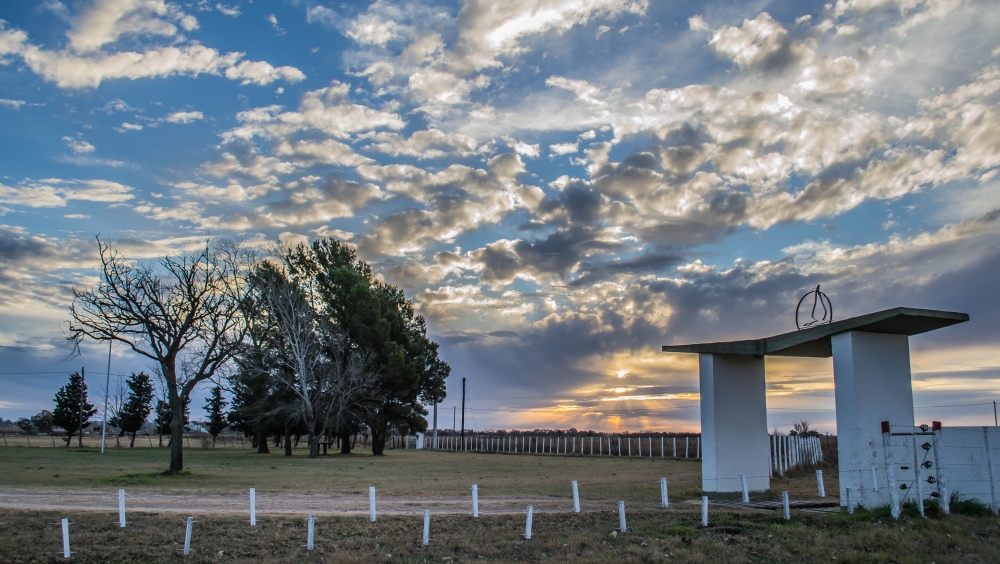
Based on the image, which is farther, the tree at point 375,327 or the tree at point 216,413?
the tree at point 216,413

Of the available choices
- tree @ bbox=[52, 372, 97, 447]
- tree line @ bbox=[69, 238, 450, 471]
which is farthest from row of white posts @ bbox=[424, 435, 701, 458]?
tree @ bbox=[52, 372, 97, 447]

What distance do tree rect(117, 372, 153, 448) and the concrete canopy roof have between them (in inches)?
3201

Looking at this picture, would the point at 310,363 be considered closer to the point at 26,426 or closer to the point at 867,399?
the point at 867,399

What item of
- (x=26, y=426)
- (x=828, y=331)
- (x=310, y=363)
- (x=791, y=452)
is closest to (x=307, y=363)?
(x=310, y=363)

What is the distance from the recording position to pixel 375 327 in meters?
53.4

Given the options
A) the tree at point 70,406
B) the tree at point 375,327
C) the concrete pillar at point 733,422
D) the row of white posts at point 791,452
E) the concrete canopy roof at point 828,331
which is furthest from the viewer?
the tree at point 70,406

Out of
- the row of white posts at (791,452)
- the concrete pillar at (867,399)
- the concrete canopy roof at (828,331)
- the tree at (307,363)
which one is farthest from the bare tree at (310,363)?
the concrete pillar at (867,399)

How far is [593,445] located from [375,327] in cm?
2258

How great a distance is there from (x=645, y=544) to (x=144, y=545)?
9.59 meters

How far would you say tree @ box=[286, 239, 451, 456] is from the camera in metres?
53.6

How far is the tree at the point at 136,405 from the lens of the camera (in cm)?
8431

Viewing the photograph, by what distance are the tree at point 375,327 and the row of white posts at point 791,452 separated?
3006 cm

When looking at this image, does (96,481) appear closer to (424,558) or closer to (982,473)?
(424,558)

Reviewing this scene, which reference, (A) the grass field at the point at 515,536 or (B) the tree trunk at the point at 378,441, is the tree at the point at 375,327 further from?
(A) the grass field at the point at 515,536
